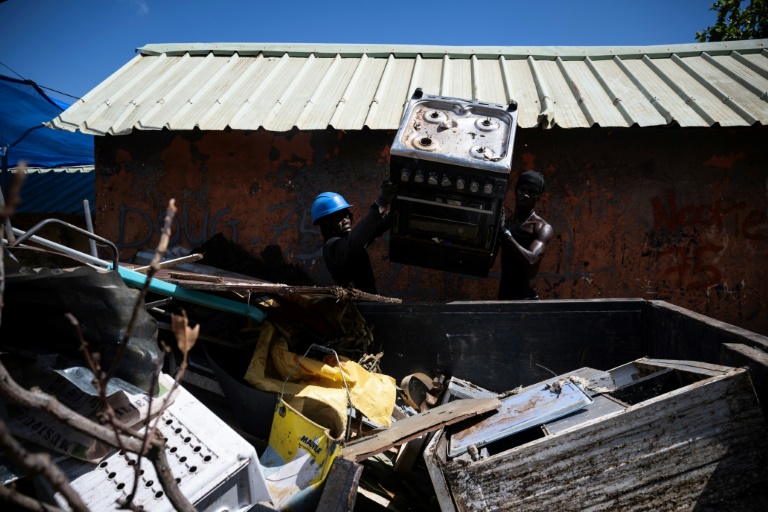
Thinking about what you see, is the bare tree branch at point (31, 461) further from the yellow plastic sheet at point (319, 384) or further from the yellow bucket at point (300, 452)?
the yellow plastic sheet at point (319, 384)

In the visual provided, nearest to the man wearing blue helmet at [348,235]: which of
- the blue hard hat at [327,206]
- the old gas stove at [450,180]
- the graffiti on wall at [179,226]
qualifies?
the blue hard hat at [327,206]

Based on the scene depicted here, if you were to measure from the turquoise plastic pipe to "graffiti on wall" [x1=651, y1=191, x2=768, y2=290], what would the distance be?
4.31 metres

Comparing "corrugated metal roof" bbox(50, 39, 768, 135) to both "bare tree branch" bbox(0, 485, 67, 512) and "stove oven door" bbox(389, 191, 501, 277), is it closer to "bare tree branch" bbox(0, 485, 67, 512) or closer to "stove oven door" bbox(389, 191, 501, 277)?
"stove oven door" bbox(389, 191, 501, 277)

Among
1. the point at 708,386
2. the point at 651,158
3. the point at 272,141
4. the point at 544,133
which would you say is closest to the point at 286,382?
the point at 708,386

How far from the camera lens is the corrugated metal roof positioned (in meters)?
5.48

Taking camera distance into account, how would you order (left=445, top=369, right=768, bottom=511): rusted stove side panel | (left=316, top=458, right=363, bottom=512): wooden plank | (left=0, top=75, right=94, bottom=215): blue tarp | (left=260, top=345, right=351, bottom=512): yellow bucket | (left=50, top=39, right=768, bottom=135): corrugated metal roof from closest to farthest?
1. (left=445, top=369, right=768, bottom=511): rusted stove side panel
2. (left=316, top=458, right=363, bottom=512): wooden plank
3. (left=260, top=345, right=351, bottom=512): yellow bucket
4. (left=50, top=39, right=768, bottom=135): corrugated metal roof
5. (left=0, top=75, right=94, bottom=215): blue tarp

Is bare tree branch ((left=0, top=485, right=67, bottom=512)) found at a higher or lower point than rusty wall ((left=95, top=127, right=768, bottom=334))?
lower

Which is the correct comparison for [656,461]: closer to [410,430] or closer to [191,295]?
[410,430]

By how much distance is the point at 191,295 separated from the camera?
2.99m

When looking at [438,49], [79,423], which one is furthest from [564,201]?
[79,423]

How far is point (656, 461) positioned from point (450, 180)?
212cm

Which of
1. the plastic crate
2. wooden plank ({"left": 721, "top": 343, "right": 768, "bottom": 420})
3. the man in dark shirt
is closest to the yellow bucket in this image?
the plastic crate

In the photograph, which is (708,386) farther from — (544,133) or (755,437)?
(544,133)

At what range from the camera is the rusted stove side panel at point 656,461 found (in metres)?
2.12
